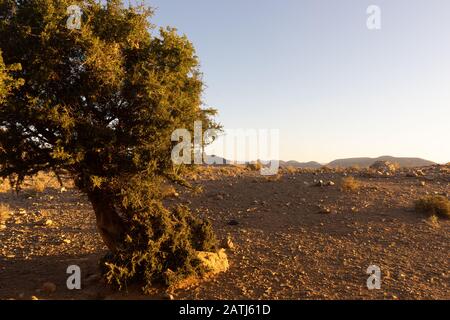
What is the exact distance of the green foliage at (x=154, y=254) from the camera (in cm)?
834

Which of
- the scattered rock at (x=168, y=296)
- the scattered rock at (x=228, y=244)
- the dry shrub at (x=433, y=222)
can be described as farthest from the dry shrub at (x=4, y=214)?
the dry shrub at (x=433, y=222)

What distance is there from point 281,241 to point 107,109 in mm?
6130

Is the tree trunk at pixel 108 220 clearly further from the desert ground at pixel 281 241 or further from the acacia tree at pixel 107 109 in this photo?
the desert ground at pixel 281 241

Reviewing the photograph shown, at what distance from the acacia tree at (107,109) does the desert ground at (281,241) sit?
1102 millimetres

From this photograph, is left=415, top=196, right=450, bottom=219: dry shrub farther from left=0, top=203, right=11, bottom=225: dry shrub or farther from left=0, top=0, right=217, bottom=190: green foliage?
left=0, top=203, right=11, bottom=225: dry shrub

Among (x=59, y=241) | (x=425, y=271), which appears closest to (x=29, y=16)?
(x=59, y=241)

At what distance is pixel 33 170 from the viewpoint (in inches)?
360

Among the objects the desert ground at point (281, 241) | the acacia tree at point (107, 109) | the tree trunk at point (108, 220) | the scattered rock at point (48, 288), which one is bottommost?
the scattered rock at point (48, 288)

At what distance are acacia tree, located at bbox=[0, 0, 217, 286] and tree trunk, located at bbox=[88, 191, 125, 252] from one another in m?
0.23

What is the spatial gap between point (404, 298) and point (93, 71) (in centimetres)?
742

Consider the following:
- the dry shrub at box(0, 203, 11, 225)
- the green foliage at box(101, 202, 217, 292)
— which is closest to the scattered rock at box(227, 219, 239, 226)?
the green foliage at box(101, 202, 217, 292)

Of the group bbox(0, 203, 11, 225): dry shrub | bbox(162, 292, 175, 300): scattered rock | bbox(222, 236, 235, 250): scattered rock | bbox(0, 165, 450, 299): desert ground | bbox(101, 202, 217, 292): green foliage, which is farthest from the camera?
bbox(0, 203, 11, 225): dry shrub

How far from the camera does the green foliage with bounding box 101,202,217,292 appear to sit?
834cm
